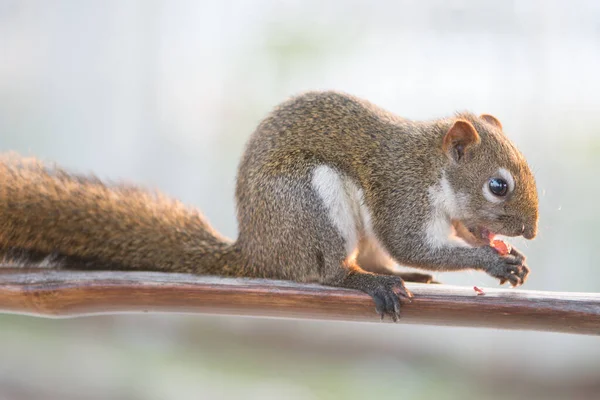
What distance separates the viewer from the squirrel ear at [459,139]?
7.07ft

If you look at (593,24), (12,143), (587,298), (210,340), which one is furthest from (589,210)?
(12,143)

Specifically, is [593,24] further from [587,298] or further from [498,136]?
[587,298]

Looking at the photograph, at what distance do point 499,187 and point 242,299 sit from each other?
82cm

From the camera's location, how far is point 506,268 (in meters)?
2.04

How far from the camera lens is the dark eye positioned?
2.11 m

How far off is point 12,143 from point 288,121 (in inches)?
89.0

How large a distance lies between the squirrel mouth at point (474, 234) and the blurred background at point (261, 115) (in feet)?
3.64

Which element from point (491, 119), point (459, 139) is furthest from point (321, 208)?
point (491, 119)

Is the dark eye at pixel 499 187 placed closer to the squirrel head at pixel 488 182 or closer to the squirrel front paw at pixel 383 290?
the squirrel head at pixel 488 182

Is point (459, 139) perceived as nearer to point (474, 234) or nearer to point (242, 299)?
point (474, 234)

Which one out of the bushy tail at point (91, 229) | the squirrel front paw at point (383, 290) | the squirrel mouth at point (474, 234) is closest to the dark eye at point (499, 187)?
the squirrel mouth at point (474, 234)

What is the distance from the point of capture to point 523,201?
6.79ft

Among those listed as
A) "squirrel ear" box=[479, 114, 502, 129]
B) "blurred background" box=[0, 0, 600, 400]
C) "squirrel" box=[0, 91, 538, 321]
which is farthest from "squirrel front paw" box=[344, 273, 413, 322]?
"blurred background" box=[0, 0, 600, 400]

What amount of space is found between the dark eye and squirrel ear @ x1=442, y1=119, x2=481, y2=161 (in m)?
0.14
